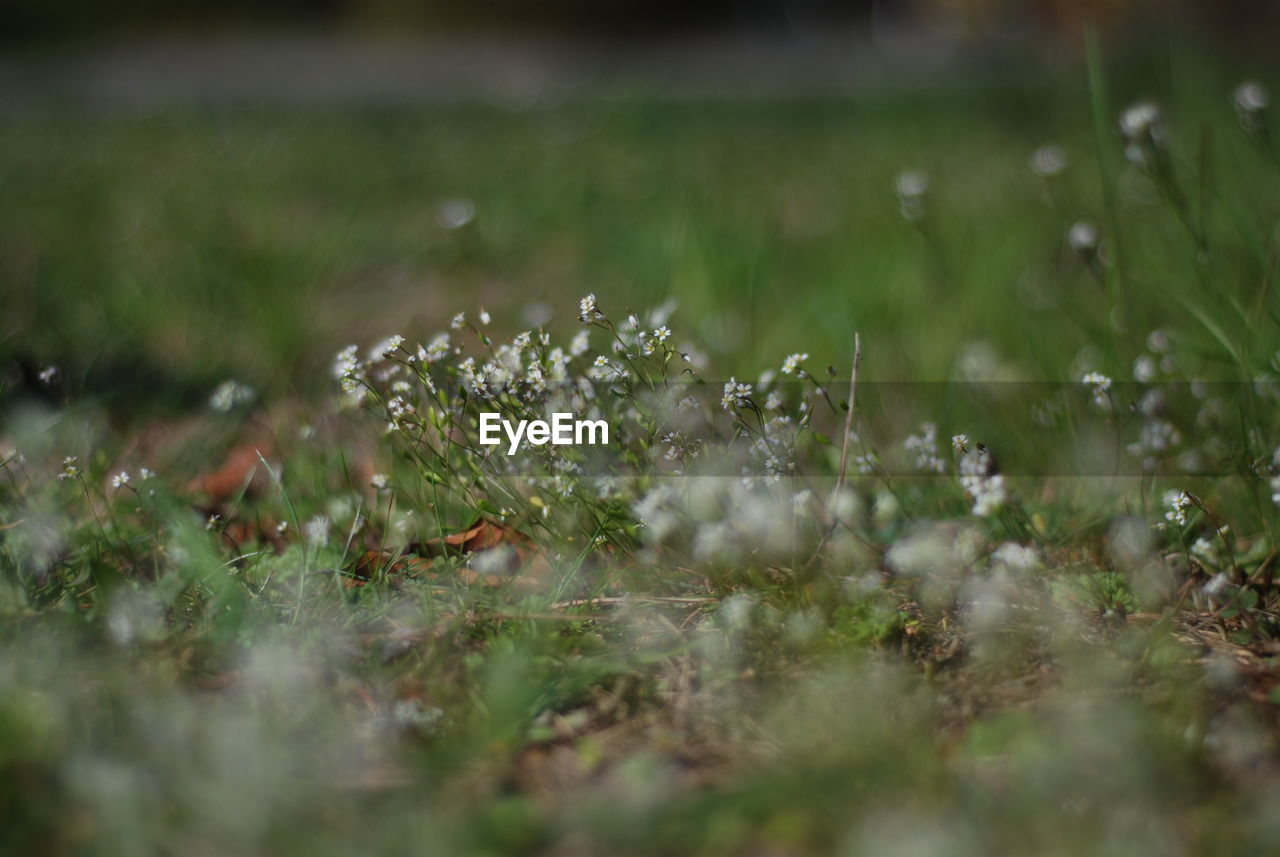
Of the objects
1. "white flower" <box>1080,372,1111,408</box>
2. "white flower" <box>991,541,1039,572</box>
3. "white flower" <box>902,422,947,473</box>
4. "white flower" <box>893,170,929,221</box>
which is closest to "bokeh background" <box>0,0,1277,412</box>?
"white flower" <box>893,170,929,221</box>

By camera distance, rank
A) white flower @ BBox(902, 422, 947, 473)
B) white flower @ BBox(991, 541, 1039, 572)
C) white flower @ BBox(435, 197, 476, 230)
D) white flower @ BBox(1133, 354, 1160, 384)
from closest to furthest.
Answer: white flower @ BBox(991, 541, 1039, 572)
white flower @ BBox(902, 422, 947, 473)
white flower @ BBox(1133, 354, 1160, 384)
white flower @ BBox(435, 197, 476, 230)

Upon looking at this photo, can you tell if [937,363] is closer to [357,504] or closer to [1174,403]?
[1174,403]

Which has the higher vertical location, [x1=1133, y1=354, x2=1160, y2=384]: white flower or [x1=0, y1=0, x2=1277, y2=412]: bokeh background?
[x1=0, y1=0, x2=1277, y2=412]: bokeh background

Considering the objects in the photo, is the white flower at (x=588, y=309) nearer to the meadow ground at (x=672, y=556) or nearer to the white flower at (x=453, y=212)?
the meadow ground at (x=672, y=556)

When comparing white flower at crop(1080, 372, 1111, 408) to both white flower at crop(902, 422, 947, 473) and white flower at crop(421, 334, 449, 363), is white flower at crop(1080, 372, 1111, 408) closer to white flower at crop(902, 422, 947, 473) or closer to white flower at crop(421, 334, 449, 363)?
white flower at crop(902, 422, 947, 473)

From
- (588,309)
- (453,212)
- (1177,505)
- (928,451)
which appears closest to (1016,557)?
(1177,505)

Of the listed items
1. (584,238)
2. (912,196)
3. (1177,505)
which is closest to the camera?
(1177,505)

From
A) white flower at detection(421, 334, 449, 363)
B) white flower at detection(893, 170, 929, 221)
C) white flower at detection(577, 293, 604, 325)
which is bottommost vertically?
Result: white flower at detection(421, 334, 449, 363)

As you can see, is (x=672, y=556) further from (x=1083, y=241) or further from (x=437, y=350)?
(x=1083, y=241)

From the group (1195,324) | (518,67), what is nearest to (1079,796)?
(1195,324)
